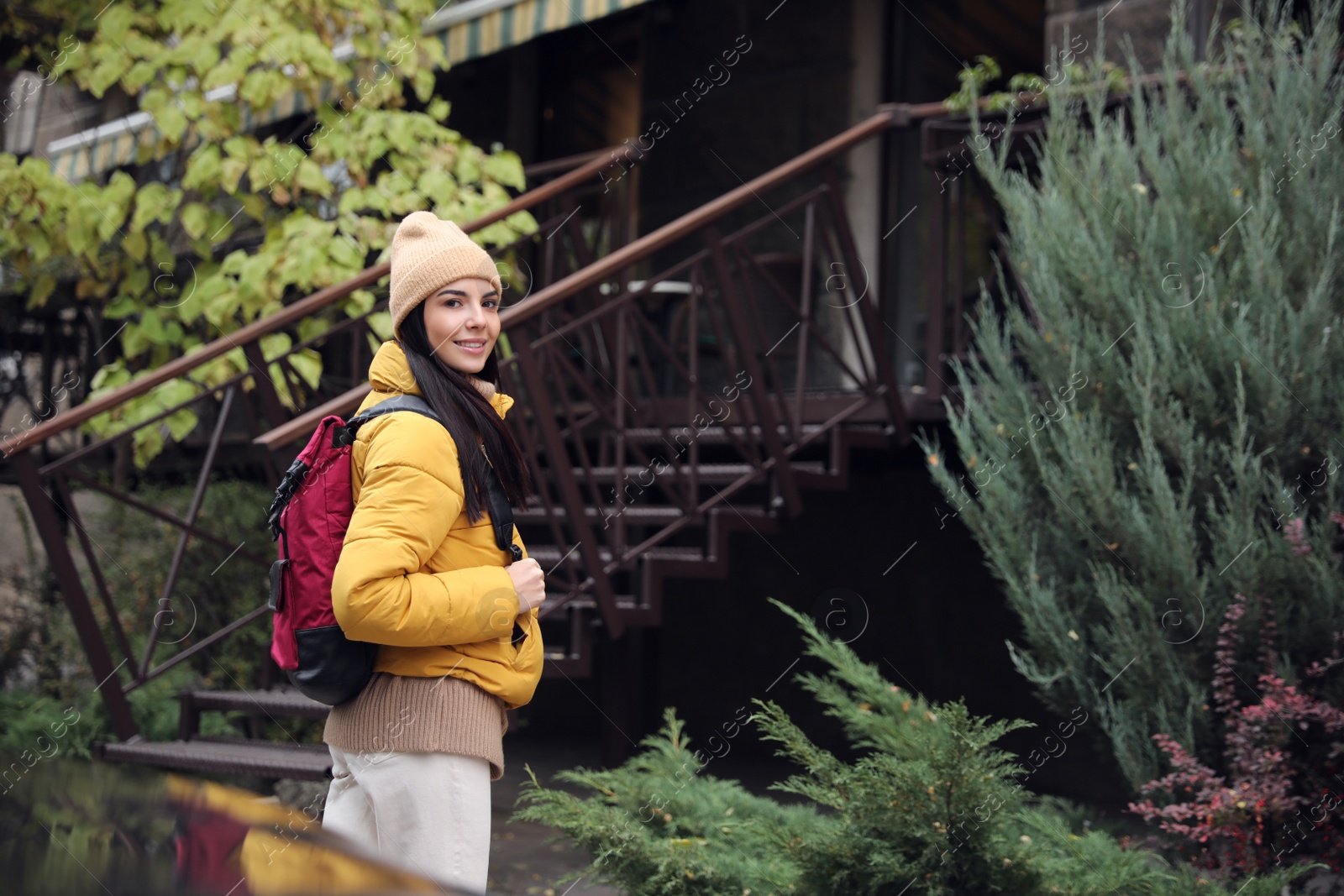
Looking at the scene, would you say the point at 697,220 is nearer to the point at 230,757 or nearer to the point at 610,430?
the point at 610,430

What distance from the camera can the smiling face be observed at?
2346mm

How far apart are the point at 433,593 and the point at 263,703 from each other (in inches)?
112

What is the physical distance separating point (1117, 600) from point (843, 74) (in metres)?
4.59

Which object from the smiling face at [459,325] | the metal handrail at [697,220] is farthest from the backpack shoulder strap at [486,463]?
the metal handrail at [697,220]

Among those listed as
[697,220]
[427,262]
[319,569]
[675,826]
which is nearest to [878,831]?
[675,826]

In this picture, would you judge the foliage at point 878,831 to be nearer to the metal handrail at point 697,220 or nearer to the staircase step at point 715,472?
the metal handrail at point 697,220

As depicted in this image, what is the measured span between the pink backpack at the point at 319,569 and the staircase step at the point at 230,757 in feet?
6.11

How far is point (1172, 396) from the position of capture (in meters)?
4.19

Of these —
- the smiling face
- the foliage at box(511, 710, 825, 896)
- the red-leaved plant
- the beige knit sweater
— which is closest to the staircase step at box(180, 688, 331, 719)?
the foliage at box(511, 710, 825, 896)

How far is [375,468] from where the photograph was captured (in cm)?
213

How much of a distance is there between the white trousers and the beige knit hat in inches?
30.8

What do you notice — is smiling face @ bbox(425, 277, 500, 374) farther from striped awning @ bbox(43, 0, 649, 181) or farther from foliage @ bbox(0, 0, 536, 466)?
striped awning @ bbox(43, 0, 649, 181)

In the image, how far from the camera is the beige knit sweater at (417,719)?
7.13 ft

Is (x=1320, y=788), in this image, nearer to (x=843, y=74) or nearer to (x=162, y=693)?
(x=162, y=693)
